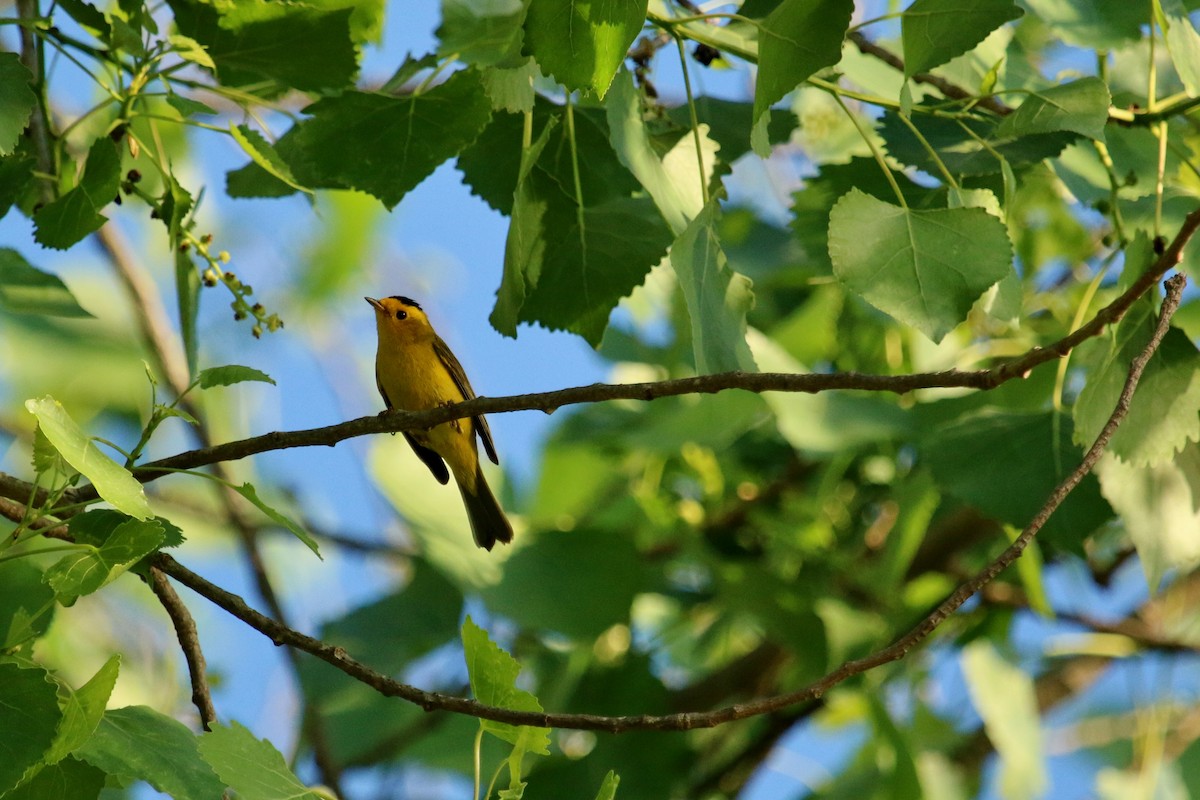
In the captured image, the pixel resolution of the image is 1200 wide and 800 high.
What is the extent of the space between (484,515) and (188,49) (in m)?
2.37

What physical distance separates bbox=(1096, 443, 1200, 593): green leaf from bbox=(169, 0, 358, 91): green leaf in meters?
1.76

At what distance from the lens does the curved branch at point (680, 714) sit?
1.86 metres

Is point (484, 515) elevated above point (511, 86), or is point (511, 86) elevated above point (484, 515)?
point (511, 86)

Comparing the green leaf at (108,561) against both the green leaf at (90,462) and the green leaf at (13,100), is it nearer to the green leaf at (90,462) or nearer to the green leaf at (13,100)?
the green leaf at (90,462)

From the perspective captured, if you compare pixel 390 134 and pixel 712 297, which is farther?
pixel 390 134

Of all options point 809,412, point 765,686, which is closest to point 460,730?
point 765,686

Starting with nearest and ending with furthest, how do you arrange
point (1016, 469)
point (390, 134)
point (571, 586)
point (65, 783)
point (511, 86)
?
Answer: 1. point (65, 783)
2. point (511, 86)
3. point (390, 134)
4. point (1016, 469)
5. point (571, 586)

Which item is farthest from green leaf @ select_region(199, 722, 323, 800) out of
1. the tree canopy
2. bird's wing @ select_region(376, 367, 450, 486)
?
bird's wing @ select_region(376, 367, 450, 486)

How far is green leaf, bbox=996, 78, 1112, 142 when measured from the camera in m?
2.14

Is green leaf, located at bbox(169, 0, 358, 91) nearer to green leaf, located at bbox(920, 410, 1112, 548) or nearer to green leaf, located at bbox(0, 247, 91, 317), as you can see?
green leaf, located at bbox(0, 247, 91, 317)

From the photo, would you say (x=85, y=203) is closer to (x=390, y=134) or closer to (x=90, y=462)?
(x=390, y=134)

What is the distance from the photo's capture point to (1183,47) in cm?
235

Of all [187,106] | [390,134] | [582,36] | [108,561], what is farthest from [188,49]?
[108,561]

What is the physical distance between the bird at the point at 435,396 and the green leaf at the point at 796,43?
2.41 meters
